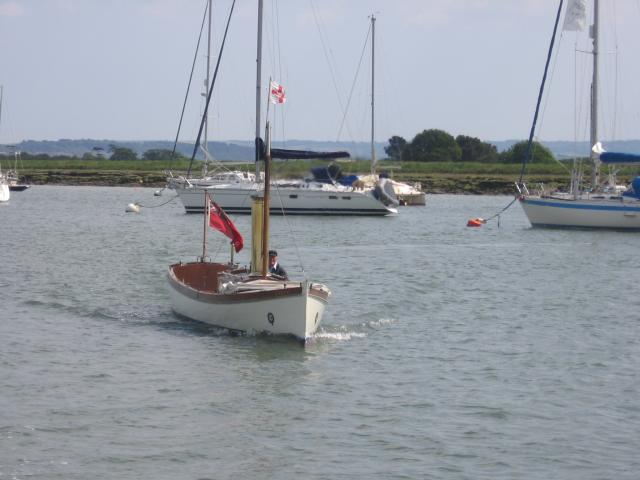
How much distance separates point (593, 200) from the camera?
57500mm

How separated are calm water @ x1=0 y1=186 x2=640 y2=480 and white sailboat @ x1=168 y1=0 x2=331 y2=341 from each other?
14.4 inches

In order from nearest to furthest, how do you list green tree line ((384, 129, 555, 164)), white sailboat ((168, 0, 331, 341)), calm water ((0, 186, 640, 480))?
calm water ((0, 186, 640, 480)), white sailboat ((168, 0, 331, 341)), green tree line ((384, 129, 555, 164))

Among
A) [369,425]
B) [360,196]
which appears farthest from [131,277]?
[360,196]

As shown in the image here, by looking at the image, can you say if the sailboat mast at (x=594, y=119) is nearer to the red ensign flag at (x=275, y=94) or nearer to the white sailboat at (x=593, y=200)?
the white sailboat at (x=593, y=200)

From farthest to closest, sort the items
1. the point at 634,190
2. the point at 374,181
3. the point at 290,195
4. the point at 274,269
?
the point at 374,181
the point at 290,195
the point at 634,190
the point at 274,269

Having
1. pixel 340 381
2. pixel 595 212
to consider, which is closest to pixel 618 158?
pixel 595 212

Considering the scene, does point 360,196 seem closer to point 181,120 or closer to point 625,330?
point 181,120

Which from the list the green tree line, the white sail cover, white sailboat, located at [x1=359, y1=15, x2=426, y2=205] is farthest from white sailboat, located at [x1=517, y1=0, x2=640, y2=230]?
the green tree line

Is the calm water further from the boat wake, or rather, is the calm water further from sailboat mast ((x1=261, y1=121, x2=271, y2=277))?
sailboat mast ((x1=261, y1=121, x2=271, y2=277))

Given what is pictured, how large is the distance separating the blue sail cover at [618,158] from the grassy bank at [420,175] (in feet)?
129

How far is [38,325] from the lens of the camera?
27.2 m

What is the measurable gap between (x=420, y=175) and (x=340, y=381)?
353ft

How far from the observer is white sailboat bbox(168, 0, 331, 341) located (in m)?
23.6

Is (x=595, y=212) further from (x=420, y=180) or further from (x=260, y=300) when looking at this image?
(x=420, y=180)
